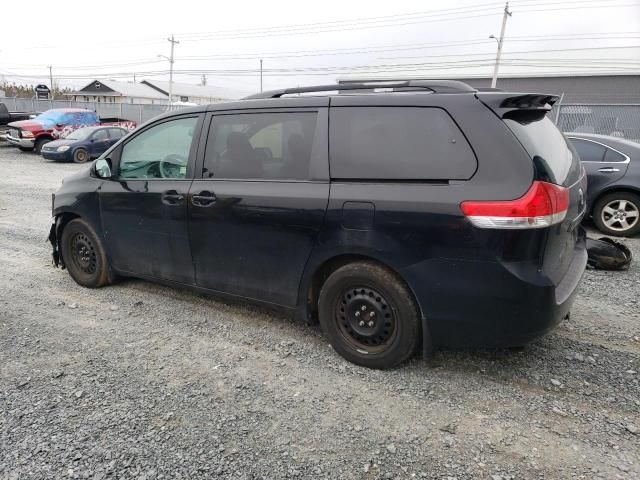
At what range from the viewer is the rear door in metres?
6.96

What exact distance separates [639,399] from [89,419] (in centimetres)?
326

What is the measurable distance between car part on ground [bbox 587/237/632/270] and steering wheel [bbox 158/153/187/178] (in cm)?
445

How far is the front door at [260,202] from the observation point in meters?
3.25

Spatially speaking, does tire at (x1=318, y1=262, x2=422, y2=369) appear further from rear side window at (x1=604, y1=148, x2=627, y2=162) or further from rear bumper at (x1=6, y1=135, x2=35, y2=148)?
rear bumper at (x1=6, y1=135, x2=35, y2=148)

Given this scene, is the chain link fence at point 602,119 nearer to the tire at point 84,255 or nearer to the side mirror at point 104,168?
the side mirror at point 104,168

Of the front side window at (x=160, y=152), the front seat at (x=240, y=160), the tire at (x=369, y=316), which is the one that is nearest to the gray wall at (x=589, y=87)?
the front side window at (x=160, y=152)

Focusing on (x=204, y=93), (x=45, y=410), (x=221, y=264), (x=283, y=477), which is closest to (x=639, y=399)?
(x=283, y=477)

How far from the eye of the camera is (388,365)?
10.4 feet

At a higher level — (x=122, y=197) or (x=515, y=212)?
(x=515, y=212)

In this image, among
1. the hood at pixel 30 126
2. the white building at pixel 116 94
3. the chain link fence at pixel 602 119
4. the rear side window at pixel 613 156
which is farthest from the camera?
the white building at pixel 116 94

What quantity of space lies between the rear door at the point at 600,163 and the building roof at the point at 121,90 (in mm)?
59140

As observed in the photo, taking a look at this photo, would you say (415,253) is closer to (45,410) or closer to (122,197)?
(45,410)

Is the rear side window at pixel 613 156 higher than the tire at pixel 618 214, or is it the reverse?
the rear side window at pixel 613 156

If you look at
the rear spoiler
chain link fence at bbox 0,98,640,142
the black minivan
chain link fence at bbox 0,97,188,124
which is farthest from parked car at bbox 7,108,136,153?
the rear spoiler
